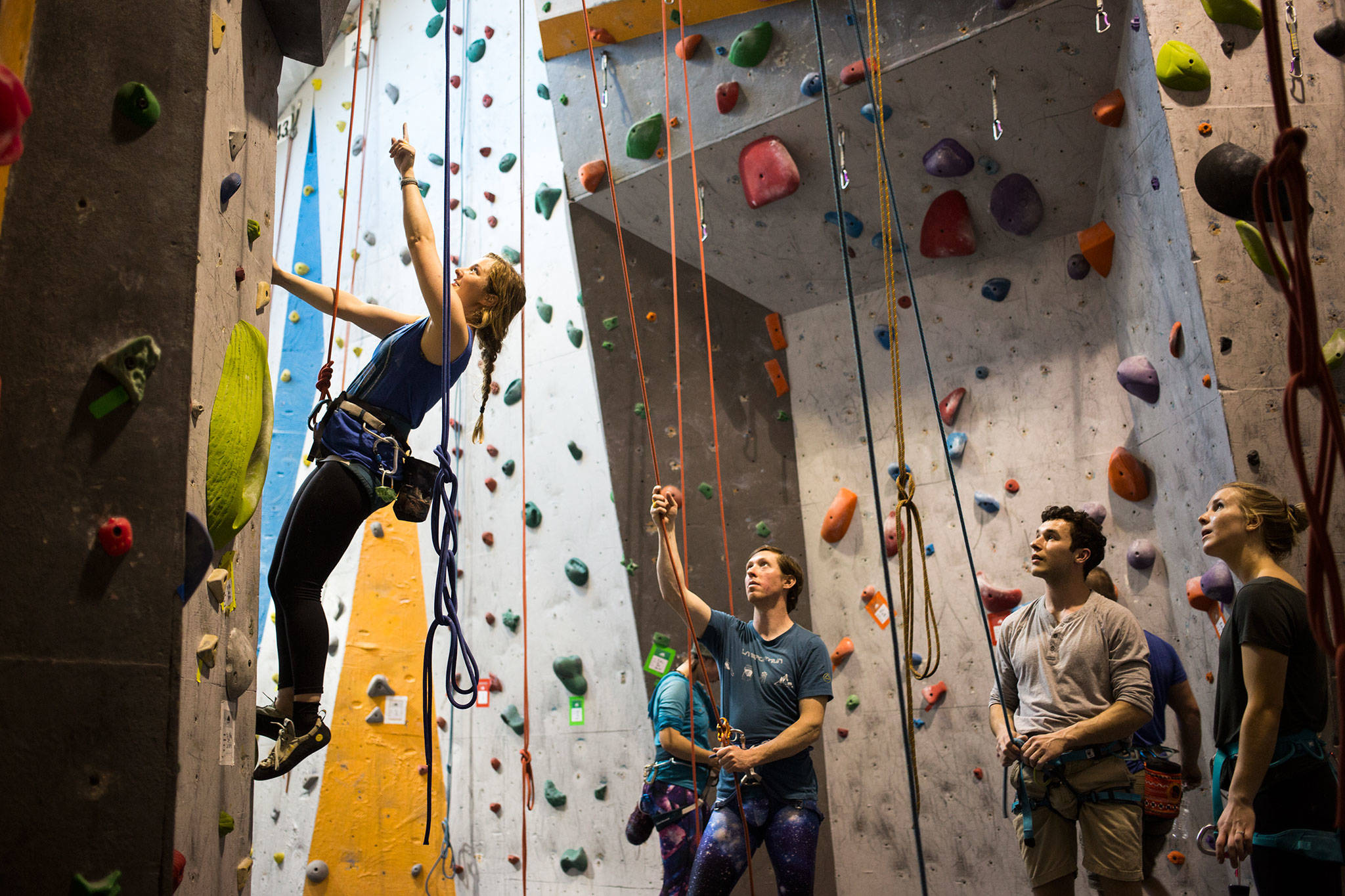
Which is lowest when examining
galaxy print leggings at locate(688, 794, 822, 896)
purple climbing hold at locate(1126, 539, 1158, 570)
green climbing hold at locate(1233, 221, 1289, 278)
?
galaxy print leggings at locate(688, 794, 822, 896)

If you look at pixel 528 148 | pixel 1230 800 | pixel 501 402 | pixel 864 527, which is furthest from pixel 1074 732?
pixel 528 148

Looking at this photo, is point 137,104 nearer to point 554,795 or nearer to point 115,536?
point 115,536

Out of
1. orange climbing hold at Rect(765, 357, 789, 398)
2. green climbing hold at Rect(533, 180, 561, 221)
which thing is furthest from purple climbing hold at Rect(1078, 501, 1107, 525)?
green climbing hold at Rect(533, 180, 561, 221)

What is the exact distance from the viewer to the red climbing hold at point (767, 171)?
Result: 3494mm

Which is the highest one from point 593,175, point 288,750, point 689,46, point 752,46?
point 689,46

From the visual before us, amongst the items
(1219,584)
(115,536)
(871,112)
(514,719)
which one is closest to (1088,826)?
(1219,584)

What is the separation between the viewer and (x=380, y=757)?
14.0 ft

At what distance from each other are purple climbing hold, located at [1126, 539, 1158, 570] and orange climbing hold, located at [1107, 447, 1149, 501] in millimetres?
144

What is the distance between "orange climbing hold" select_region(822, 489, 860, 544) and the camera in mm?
3754

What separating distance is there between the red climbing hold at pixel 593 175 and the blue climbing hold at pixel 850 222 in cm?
88

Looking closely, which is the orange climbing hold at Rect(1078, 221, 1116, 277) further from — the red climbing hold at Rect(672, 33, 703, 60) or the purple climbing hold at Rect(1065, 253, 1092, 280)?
the red climbing hold at Rect(672, 33, 703, 60)

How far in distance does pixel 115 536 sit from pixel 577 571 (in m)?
2.72

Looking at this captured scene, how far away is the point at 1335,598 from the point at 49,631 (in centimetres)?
137

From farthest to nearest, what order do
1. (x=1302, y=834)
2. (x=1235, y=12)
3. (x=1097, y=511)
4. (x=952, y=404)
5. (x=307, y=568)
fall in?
(x=952, y=404), (x=1097, y=511), (x=1235, y=12), (x=307, y=568), (x=1302, y=834)
